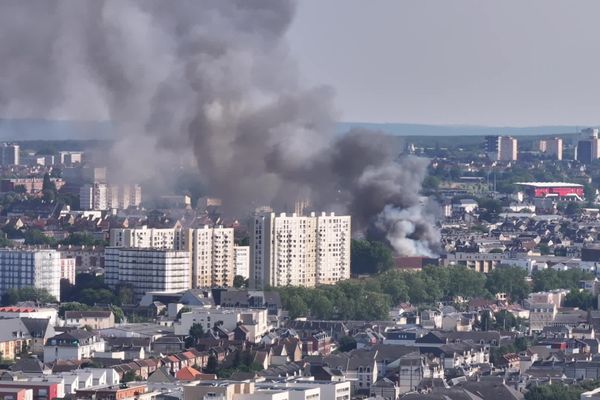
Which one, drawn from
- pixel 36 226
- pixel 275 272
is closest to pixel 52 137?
pixel 36 226

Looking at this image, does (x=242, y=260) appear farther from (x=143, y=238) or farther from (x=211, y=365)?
(x=211, y=365)

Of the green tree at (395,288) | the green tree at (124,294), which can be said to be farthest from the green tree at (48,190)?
the green tree at (395,288)

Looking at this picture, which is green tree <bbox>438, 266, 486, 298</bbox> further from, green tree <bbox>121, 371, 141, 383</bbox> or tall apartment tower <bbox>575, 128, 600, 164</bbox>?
tall apartment tower <bbox>575, 128, 600, 164</bbox>

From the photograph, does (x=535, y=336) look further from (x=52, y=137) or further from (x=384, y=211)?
(x=52, y=137)

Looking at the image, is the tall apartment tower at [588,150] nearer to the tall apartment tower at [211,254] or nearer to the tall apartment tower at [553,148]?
the tall apartment tower at [553,148]

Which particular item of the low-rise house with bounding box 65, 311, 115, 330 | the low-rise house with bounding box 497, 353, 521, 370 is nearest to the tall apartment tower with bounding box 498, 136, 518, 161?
the low-rise house with bounding box 65, 311, 115, 330

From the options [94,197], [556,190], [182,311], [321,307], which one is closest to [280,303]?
[321,307]
